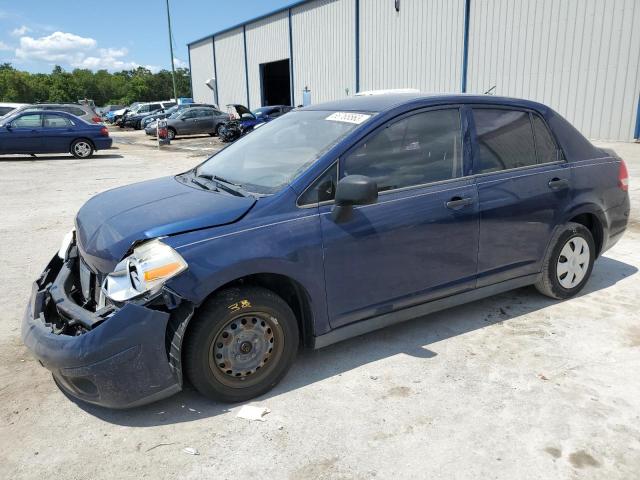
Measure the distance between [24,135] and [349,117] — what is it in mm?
15664

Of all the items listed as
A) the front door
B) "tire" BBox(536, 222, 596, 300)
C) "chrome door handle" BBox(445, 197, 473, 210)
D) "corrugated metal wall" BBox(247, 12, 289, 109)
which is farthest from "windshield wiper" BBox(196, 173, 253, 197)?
"corrugated metal wall" BBox(247, 12, 289, 109)

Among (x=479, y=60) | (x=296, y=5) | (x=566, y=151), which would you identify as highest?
(x=296, y=5)

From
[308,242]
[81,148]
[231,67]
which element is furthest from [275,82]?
[308,242]

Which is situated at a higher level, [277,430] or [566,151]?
[566,151]

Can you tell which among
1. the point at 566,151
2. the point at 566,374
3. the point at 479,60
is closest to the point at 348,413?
the point at 566,374

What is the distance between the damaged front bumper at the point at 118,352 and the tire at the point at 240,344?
107 mm

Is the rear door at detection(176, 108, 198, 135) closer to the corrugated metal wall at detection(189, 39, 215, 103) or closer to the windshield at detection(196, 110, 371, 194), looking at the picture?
the corrugated metal wall at detection(189, 39, 215, 103)

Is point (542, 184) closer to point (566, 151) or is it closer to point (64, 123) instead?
point (566, 151)

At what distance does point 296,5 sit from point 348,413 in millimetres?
29638

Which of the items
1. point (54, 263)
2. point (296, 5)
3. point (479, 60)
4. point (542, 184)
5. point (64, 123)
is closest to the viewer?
point (54, 263)

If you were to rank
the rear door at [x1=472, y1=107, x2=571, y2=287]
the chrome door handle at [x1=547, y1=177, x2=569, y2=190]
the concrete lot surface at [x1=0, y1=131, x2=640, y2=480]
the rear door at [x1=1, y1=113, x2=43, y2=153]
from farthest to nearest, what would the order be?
the rear door at [x1=1, y1=113, x2=43, y2=153] → the chrome door handle at [x1=547, y1=177, x2=569, y2=190] → the rear door at [x1=472, y1=107, x2=571, y2=287] → the concrete lot surface at [x1=0, y1=131, x2=640, y2=480]

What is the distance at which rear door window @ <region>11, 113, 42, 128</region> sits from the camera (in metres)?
15.9

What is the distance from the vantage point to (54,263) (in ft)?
12.0

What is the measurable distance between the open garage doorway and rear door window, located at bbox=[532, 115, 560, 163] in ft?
105
